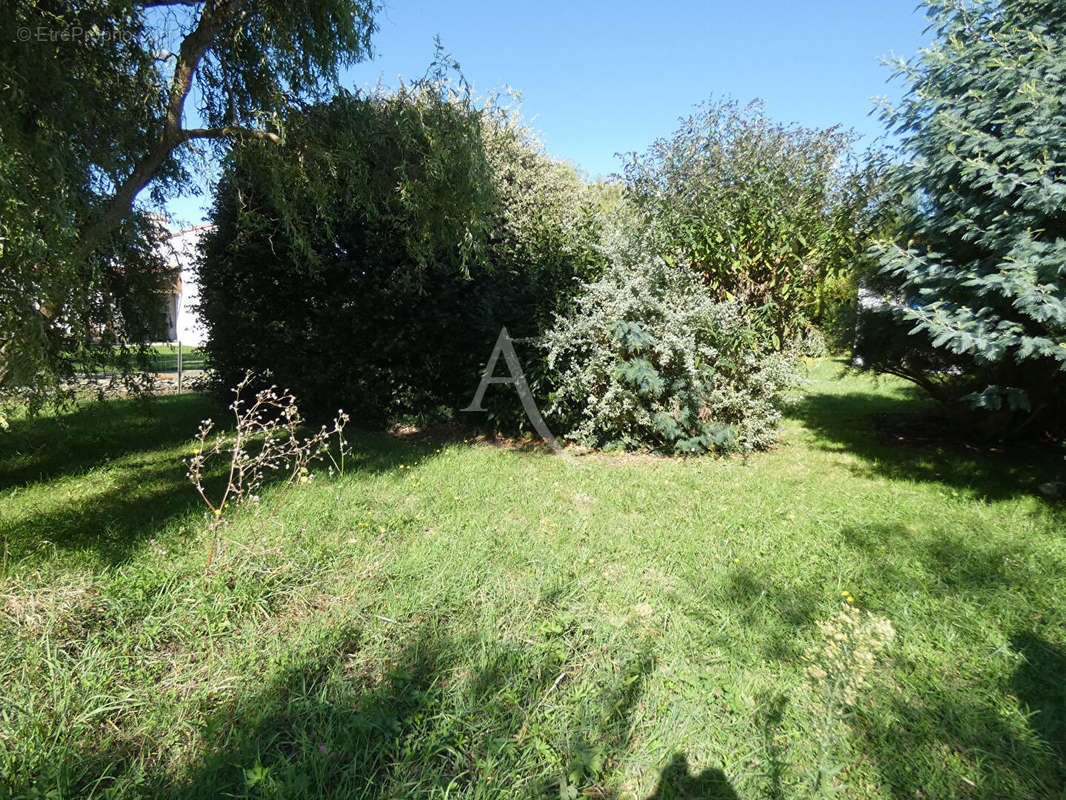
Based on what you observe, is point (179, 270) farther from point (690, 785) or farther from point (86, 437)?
point (690, 785)

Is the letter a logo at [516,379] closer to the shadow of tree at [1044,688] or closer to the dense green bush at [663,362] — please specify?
the dense green bush at [663,362]

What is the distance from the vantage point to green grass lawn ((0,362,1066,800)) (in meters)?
1.69

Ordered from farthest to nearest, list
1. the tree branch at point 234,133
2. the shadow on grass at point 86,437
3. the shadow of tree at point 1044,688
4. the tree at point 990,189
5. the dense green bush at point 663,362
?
the dense green bush at point 663,362 → the shadow on grass at point 86,437 → the tree branch at point 234,133 → the tree at point 990,189 → the shadow of tree at point 1044,688

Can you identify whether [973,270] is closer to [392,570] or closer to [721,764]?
[721,764]

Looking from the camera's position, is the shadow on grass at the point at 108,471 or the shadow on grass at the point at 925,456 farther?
the shadow on grass at the point at 925,456

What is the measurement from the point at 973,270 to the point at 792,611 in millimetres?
3434

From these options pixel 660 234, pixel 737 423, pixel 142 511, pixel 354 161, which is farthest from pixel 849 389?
pixel 142 511

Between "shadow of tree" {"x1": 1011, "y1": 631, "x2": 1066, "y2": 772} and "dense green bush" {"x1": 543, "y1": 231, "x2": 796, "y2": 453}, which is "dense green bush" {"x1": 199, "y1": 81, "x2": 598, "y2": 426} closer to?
"dense green bush" {"x1": 543, "y1": 231, "x2": 796, "y2": 453}

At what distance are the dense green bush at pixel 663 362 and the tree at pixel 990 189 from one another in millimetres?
1587

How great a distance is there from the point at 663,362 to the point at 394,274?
384 centimetres

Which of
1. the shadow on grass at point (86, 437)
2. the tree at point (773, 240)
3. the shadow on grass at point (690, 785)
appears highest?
the tree at point (773, 240)

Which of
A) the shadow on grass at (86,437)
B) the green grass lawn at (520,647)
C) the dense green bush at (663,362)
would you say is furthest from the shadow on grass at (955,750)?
the shadow on grass at (86,437)

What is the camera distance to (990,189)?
13.0 feet

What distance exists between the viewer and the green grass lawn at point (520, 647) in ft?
5.56
